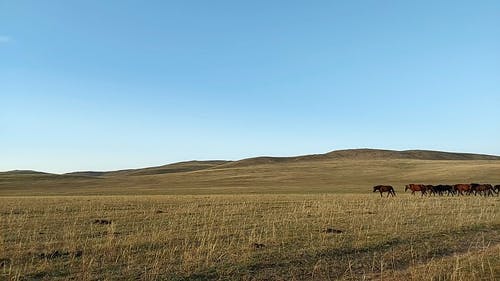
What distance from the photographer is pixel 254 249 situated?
45.0 ft

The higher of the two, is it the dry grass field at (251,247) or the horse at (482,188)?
the horse at (482,188)

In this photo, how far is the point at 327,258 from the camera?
1261 cm

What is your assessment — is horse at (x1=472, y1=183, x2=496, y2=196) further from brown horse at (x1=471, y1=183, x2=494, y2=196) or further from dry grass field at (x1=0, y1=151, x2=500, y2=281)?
dry grass field at (x1=0, y1=151, x2=500, y2=281)

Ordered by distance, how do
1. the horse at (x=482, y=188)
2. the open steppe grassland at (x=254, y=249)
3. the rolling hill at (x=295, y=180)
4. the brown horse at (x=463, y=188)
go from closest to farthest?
1. the open steppe grassland at (x=254, y=249)
2. the horse at (x=482, y=188)
3. the brown horse at (x=463, y=188)
4. the rolling hill at (x=295, y=180)

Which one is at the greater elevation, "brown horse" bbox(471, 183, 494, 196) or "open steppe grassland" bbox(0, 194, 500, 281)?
"brown horse" bbox(471, 183, 494, 196)

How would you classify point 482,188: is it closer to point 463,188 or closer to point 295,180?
point 463,188

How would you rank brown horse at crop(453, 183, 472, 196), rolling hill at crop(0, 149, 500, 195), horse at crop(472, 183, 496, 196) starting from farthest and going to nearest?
rolling hill at crop(0, 149, 500, 195) < brown horse at crop(453, 183, 472, 196) < horse at crop(472, 183, 496, 196)

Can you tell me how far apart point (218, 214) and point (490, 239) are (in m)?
13.0

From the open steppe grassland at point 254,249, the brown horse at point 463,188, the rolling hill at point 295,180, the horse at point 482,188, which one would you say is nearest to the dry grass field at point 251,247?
the open steppe grassland at point 254,249

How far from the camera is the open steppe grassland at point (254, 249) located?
10812mm

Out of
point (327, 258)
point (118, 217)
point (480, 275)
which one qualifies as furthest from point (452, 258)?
point (118, 217)

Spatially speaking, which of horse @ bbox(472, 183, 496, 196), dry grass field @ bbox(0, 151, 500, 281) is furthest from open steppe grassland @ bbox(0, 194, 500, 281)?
horse @ bbox(472, 183, 496, 196)

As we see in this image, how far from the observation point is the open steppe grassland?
10812mm

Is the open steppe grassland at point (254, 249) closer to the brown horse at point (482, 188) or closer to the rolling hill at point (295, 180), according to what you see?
the brown horse at point (482, 188)
